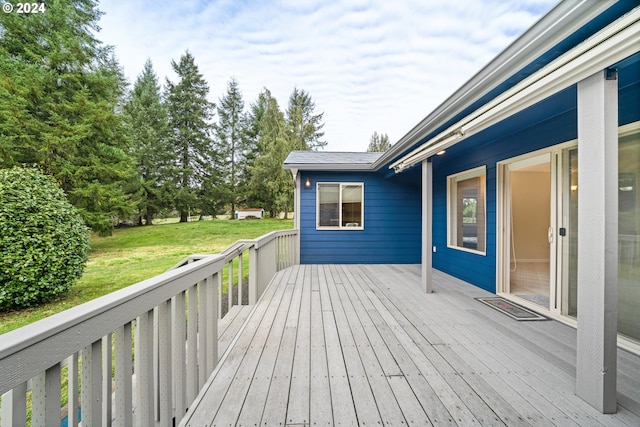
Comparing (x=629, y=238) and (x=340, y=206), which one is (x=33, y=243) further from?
(x=629, y=238)

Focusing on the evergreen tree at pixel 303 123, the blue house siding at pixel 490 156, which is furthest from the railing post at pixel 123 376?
the evergreen tree at pixel 303 123

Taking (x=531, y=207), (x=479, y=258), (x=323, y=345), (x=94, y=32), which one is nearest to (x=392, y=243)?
(x=479, y=258)

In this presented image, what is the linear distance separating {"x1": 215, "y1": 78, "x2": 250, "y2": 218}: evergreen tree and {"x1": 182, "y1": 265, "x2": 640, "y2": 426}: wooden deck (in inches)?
747

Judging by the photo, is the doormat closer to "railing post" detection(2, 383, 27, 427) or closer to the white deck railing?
the white deck railing

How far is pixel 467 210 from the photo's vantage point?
15.1ft

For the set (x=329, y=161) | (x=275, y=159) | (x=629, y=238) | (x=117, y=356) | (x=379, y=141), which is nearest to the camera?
(x=117, y=356)

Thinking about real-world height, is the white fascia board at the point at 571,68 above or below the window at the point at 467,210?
above

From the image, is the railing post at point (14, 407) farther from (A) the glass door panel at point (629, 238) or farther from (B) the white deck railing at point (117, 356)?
(A) the glass door panel at point (629, 238)

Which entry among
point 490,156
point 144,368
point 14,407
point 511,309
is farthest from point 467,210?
point 14,407

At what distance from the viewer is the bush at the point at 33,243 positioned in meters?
3.59

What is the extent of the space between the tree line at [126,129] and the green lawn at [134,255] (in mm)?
1516

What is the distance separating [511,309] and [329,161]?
14.5 feet

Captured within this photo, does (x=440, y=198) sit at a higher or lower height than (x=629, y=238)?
higher

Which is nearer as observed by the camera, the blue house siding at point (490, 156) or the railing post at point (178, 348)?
the railing post at point (178, 348)
